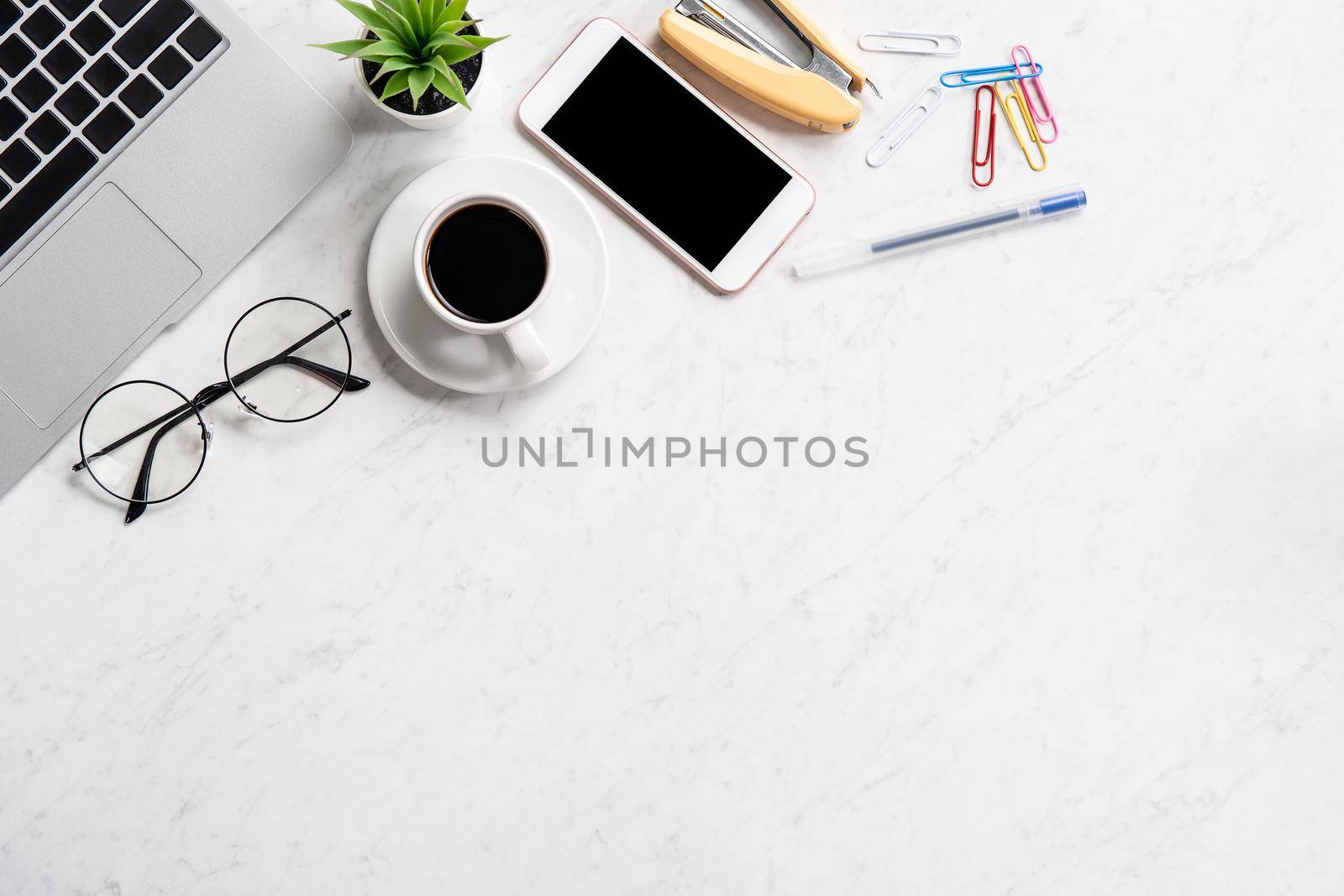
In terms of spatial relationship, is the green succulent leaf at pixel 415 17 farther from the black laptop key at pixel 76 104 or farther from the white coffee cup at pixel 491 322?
the black laptop key at pixel 76 104

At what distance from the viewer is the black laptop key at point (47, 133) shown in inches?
29.4

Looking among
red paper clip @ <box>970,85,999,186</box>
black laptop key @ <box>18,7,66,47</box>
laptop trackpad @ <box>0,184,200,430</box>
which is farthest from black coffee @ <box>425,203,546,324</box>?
red paper clip @ <box>970,85,999,186</box>

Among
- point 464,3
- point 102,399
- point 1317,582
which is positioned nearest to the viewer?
point 464,3

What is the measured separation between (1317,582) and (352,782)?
1.10 metres

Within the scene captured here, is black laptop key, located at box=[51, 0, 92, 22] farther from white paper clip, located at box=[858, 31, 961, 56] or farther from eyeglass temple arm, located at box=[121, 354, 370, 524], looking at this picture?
white paper clip, located at box=[858, 31, 961, 56]

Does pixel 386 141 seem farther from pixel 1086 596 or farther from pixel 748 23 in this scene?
pixel 1086 596

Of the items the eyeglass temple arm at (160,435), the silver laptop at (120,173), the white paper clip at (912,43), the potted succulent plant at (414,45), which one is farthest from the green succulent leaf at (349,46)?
the white paper clip at (912,43)

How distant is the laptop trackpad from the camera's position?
783 mm

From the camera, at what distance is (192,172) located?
79 centimetres

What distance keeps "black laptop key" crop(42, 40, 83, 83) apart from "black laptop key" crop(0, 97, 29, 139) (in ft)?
0.14

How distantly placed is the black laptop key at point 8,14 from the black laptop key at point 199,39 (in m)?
0.13

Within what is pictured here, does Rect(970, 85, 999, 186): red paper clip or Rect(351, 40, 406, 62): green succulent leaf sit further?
Rect(970, 85, 999, 186): red paper clip

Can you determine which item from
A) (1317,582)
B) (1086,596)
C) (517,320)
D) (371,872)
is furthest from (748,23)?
(371,872)

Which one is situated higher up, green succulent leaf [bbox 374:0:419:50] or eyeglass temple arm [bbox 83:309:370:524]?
green succulent leaf [bbox 374:0:419:50]
